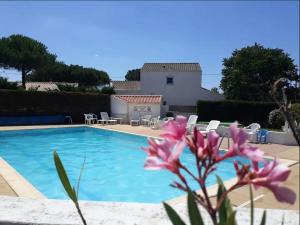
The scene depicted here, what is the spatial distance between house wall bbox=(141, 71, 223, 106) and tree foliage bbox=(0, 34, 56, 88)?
13.6 metres

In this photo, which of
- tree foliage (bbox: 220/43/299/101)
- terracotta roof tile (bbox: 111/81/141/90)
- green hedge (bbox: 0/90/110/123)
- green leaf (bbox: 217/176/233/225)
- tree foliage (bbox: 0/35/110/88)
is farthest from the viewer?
terracotta roof tile (bbox: 111/81/141/90)

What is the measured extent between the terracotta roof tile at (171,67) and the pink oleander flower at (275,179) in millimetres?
39410

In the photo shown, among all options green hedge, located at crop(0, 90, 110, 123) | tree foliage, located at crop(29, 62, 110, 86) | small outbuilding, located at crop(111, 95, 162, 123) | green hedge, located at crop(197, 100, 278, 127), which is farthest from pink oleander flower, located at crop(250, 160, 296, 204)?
tree foliage, located at crop(29, 62, 110, 86)

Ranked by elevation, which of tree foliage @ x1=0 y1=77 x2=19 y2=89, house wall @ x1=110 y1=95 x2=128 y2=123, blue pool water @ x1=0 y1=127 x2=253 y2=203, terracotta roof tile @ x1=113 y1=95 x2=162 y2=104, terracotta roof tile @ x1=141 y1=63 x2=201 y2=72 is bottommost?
blue pool water @ x1=0 y1=127 x2=253 y2=203

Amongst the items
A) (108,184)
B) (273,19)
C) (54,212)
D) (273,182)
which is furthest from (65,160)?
(273,182)

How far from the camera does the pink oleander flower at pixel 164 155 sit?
743 millimetres

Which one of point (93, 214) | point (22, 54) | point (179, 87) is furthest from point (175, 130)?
point (22, 54)

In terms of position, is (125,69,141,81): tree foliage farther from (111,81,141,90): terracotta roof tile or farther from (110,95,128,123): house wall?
(110,95,128,123): house wall

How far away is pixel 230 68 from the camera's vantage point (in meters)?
44.2

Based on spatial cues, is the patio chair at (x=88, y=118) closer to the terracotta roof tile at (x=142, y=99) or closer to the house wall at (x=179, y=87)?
the terracotta roof tile at (x=142, y=99)

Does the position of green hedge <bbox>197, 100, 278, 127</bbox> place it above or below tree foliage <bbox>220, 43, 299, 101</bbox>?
below

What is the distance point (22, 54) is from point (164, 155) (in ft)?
149

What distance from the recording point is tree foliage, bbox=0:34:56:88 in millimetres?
42312

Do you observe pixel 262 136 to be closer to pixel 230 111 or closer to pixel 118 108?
pixel 230 111
